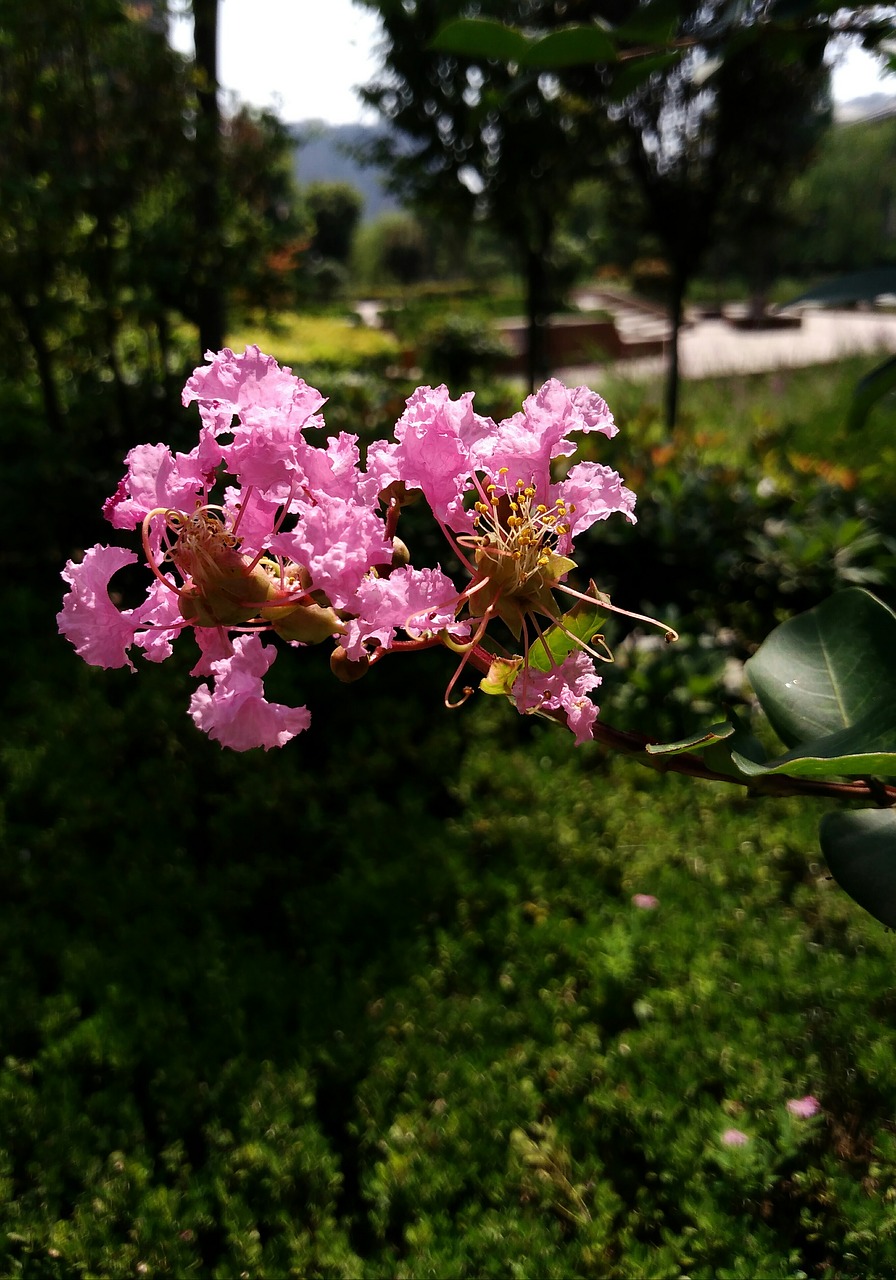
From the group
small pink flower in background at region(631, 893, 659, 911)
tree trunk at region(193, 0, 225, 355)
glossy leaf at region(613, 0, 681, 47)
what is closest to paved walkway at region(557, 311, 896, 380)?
tree trunk at region(193, 0, 225, 355)

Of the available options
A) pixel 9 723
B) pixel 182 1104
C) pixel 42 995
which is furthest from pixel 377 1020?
pixel 9 723

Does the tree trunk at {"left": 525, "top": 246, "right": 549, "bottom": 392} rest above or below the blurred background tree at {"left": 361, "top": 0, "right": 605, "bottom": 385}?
below

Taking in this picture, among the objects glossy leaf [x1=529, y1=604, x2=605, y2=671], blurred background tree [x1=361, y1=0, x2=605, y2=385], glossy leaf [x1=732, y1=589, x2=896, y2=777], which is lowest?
glossy leaf [x1=732, y1=589, x2=896, y2=777]

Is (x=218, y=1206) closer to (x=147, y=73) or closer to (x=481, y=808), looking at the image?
(x=481, y=808)

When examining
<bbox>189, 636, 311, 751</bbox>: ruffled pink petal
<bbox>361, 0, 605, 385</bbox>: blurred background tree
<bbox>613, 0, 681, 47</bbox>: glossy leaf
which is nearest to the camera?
<bbox>189, 636, 311, 751</bbox>: ruffled pink petal

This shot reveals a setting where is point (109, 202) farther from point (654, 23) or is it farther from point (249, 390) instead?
point (249, 390)

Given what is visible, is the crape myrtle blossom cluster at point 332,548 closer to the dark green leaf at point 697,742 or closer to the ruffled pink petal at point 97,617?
the ruffled pink petal at point 97,617

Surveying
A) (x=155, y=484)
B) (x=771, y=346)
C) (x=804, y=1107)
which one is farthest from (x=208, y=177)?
(x=771, y=346)

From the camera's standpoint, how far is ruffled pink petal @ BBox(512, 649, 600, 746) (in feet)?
2.39

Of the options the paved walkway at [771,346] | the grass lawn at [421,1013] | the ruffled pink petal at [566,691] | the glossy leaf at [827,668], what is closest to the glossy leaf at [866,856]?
the glossy leaf at [827,668]

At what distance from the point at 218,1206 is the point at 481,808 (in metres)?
1.18

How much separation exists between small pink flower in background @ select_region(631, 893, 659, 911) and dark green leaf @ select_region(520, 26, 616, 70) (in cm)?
166

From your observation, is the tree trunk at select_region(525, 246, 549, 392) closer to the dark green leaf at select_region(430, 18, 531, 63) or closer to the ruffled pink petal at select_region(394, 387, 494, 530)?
the dark green leaf at select_region(430, 18, 531, 63)

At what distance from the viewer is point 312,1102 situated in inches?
62.7
